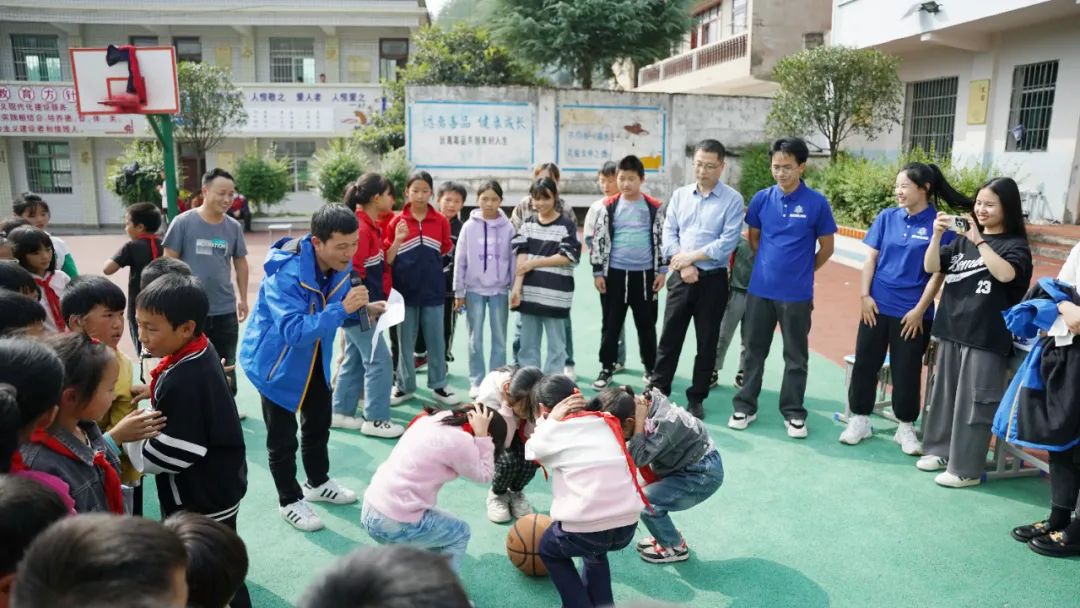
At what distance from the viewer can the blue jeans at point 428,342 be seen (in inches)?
200

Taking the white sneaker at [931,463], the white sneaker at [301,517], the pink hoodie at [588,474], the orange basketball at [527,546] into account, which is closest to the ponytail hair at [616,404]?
the pink hoodie at [588,474]

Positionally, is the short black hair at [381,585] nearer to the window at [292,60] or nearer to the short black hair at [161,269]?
the short black hair at [161,269]

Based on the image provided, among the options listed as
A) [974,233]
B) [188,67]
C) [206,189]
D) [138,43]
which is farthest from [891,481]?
[138,43]

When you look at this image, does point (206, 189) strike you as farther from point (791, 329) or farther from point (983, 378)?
point (983, 378)

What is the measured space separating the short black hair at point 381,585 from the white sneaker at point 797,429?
400cm

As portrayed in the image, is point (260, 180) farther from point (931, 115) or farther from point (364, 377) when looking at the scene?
point (364, 377)

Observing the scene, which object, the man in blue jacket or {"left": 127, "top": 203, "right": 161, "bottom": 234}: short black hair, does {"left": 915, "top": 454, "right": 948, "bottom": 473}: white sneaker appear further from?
{"left": 127, "top": 203, "right": 161, "bottom": 234}: short black hair

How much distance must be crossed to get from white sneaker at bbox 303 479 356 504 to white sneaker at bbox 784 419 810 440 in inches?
103

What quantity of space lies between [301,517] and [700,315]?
2737 millimetres

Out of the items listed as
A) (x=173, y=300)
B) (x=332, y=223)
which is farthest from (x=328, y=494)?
(x=173, y=300)

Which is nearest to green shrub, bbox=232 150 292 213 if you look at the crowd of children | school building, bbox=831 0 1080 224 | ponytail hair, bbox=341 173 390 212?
school building, bbox=831 0 1080 224

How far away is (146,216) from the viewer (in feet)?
15.6

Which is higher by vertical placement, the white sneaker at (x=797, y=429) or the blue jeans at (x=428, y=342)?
the blue jeans at (x=428, y=342)

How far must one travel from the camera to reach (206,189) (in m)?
4.55
